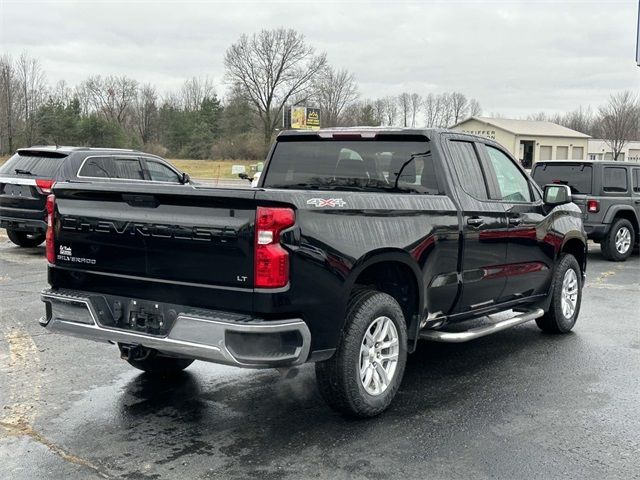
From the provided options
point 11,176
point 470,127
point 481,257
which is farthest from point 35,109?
point 481,257

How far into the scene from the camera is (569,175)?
12914mm

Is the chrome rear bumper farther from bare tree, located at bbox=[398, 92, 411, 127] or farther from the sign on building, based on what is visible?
bare tree, located at bbox=[398, 92, 411, 127]

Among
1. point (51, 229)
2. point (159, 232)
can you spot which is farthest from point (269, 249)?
point (51, 229)

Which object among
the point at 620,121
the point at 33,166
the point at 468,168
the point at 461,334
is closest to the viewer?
the point at 461,334

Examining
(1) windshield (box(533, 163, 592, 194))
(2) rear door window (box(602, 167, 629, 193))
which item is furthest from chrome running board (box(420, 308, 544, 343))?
(2) rear door window (box(602, 167, 629, 193))

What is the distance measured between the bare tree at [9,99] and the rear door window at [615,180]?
173 ft

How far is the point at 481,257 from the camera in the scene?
18.1ft

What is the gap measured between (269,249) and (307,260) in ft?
0.92

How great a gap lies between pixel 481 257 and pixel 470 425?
1.57 m

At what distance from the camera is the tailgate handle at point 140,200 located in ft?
13.4

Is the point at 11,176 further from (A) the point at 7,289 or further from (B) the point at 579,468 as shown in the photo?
(B) the point at 579,468

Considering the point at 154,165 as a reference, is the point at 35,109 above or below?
above

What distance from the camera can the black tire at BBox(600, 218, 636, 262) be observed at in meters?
12.7

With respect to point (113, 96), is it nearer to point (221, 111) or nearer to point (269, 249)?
point (221, 111)
